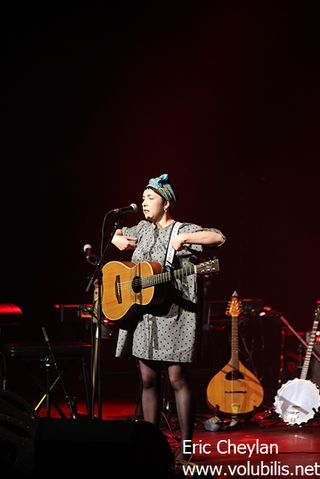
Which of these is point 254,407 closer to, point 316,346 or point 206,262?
point 316,346

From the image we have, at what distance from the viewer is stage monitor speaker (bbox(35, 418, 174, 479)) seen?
99.7 inches

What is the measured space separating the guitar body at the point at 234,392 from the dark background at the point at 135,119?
7.38 feet

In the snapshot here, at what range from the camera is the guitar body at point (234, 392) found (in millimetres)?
5949

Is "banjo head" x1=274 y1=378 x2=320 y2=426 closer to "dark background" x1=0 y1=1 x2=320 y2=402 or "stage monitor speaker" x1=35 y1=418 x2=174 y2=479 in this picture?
"dark background" x1=0 y1=1 x2=320 y2=402

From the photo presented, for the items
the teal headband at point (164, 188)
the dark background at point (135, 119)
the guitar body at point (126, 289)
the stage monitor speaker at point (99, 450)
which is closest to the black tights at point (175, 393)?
the guitar body at point (126, 289)

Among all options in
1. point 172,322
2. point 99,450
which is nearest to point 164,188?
point 172,322

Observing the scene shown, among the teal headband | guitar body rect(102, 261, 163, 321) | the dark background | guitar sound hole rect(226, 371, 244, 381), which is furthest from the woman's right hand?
the dark background

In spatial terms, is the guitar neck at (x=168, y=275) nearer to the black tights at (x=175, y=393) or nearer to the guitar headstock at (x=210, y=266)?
the guitar headstock at (x=210, y=266)

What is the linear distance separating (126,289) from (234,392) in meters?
2.06

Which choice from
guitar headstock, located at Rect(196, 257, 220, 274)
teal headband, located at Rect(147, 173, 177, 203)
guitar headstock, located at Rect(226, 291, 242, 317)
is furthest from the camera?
guitar headstock, located at Rect(226, 291, 242, 317)

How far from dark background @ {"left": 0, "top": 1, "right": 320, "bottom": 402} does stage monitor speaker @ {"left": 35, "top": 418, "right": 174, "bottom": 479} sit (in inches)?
191

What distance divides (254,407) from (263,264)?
3011 millimetres

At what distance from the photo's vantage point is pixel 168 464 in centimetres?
262

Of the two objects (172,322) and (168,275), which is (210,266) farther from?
(172,322)
